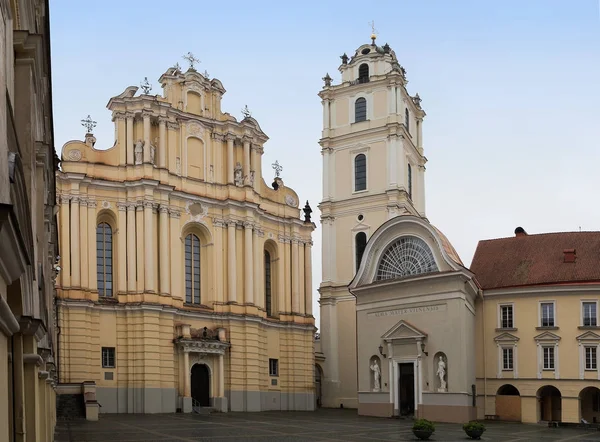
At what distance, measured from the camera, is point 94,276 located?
4491 cm

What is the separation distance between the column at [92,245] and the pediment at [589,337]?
87.5ft

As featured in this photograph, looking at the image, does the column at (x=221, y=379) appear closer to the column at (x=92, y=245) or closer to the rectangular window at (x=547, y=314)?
the column at (x=92, y=245)

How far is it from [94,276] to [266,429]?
15821 millimetres

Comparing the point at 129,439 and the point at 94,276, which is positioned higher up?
the point at 94,276

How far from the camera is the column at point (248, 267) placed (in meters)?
50.4

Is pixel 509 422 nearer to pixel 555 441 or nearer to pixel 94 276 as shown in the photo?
pixel 555 441

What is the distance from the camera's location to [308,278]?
183ft

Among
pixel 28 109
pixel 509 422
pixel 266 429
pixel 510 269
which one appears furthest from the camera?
pixel 510 269

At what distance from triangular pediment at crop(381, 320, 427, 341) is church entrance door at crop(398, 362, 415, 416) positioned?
161 cm

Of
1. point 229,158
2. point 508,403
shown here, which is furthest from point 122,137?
point 508,403

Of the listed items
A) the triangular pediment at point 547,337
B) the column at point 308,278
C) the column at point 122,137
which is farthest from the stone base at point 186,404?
the triangular pediment at point 547,337

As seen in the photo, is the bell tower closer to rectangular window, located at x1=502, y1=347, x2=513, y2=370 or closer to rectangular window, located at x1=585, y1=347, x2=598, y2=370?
rectangular window, located at x1=502, y1=347, x2=513, y2=370

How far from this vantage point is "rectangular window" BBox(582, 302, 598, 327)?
139ft

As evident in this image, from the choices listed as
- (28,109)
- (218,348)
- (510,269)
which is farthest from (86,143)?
(28,109)
